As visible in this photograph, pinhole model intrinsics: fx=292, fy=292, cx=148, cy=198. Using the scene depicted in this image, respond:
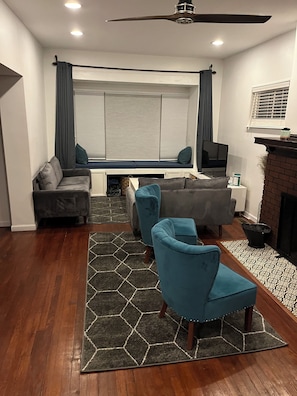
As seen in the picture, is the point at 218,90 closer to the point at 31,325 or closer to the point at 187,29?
the point at 187,29

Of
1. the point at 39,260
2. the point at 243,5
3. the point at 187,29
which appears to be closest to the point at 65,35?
the point at 187,29

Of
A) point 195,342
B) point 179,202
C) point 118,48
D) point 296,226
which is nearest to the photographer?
point 195,342

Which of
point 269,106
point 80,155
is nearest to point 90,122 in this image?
point 80,155

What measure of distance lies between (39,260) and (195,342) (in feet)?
6.89

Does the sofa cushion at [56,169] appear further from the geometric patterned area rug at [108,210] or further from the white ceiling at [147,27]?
the white ceiling at [147,27]

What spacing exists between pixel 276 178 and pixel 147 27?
268 centimetres

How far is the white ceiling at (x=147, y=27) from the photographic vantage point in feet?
10.3

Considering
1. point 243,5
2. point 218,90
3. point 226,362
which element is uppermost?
point 243,5

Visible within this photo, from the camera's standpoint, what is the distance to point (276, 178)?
381 cm

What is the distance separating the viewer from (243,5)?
310 centimetres

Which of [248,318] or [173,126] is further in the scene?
[173,126]

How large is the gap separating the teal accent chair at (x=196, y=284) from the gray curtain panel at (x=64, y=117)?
4.17m

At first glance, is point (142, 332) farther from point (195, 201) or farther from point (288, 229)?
point (288, 229)

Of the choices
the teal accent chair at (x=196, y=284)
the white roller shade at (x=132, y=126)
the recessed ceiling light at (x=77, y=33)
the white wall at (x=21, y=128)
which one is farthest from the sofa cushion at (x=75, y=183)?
the teal accent chair at (x=196, y=284)
